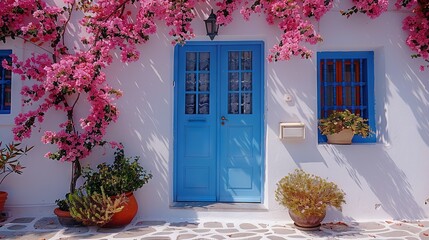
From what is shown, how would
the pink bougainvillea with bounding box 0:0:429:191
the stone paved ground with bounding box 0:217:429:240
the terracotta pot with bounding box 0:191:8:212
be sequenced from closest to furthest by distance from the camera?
1. the stone paved ground with bounding box 0:217:429:240
2. the pink bougainvillea with bounding box 0:0:429:191
3. the terracotta pot with bounding box 0:191:8:212

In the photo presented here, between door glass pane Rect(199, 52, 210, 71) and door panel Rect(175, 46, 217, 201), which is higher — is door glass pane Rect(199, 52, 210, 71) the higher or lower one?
the higher one

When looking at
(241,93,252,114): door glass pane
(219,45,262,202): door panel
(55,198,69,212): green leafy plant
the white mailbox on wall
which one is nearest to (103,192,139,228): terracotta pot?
(55,198,69,212): green leafy plant

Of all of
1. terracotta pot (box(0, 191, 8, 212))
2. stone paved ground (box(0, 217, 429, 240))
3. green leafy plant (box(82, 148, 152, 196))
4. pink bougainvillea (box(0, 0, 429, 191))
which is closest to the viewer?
stone paved ground (box(0, 217, 429, 240))

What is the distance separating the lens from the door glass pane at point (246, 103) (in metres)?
5.98

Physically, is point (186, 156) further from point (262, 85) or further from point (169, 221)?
point (262, 85)

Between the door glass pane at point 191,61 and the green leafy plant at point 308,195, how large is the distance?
8.18 ft

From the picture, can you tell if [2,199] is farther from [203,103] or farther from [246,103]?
[246,103]

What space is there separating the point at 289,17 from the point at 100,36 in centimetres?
309

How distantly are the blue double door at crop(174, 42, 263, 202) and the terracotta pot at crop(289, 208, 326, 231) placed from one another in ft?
3.09

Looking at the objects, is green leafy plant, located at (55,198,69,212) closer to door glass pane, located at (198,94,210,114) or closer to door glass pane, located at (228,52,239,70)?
door glass pane, located at (198,94,210,114)

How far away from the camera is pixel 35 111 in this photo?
5.49 m

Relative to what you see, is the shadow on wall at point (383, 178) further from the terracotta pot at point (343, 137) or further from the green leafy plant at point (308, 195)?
the green leafy plant at point (308, 195)

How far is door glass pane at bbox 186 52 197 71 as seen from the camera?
6066 millimetres

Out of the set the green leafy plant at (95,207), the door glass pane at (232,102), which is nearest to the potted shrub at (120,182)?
the green leafy plant at (95,207)
